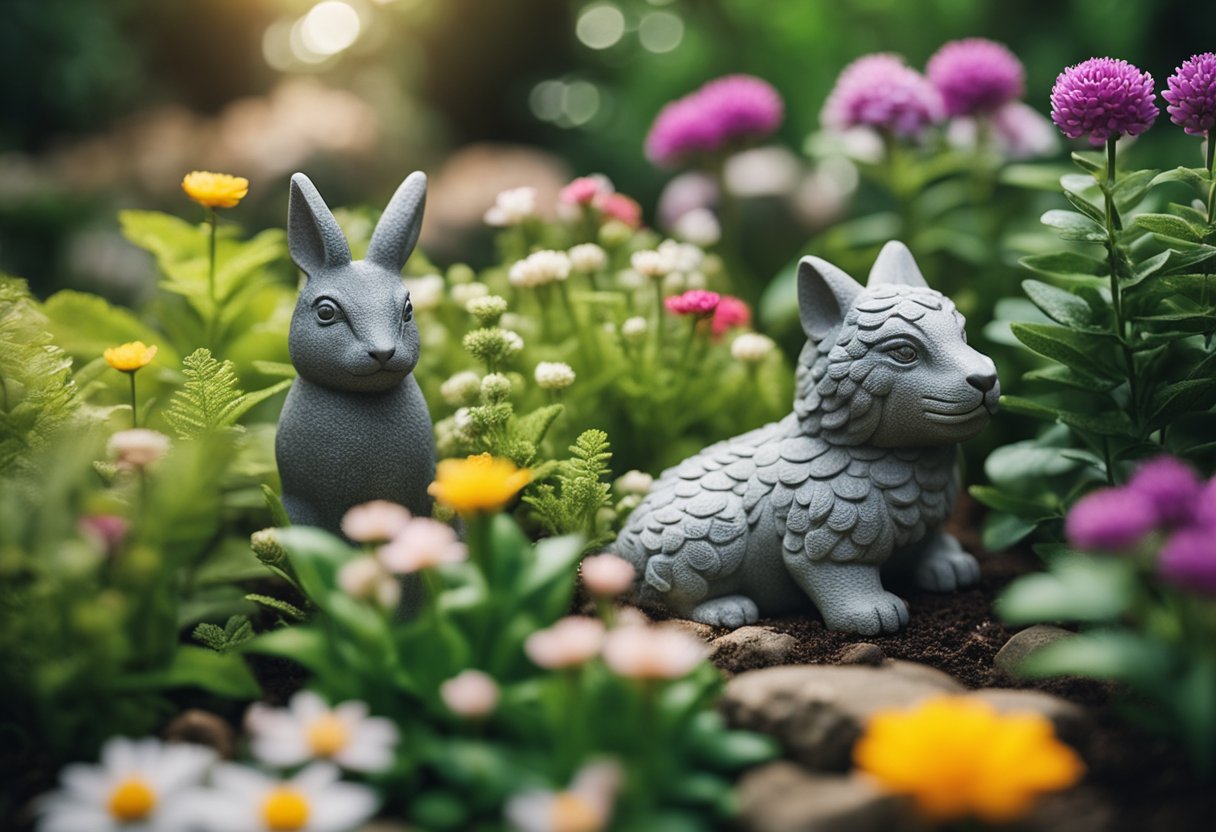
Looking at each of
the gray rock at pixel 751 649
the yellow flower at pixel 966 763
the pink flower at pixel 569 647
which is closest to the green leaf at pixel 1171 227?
the gray rock at pixel 751 649

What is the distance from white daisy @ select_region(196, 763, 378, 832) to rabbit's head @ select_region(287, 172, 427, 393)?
827 millimetres

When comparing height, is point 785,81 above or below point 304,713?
above

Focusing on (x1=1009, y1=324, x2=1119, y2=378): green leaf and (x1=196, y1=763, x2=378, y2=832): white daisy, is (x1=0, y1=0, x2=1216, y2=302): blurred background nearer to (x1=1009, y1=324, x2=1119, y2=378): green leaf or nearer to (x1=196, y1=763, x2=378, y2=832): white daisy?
(x1=1009, y1=324, x2=1119, y2=378): green leaf

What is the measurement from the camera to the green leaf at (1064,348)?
7.57ft

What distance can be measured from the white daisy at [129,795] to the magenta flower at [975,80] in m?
2.69

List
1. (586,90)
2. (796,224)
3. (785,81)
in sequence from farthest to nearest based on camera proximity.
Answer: (586,90) < (785,81) < (796,224)

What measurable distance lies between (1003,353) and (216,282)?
2.27 m

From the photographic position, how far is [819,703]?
5.58ft

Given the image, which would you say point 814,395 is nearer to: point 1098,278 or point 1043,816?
point 1098,278

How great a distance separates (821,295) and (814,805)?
1.16 meters

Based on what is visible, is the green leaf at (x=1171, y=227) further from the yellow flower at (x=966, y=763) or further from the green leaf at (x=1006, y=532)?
the yellow flower at (x=966, y=763)

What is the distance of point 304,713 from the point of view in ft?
5.22

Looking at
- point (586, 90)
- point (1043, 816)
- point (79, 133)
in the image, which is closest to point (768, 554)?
point (1043, 816)

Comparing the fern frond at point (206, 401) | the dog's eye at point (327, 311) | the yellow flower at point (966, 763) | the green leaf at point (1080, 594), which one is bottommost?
the yellow flower at point (966, 763)
